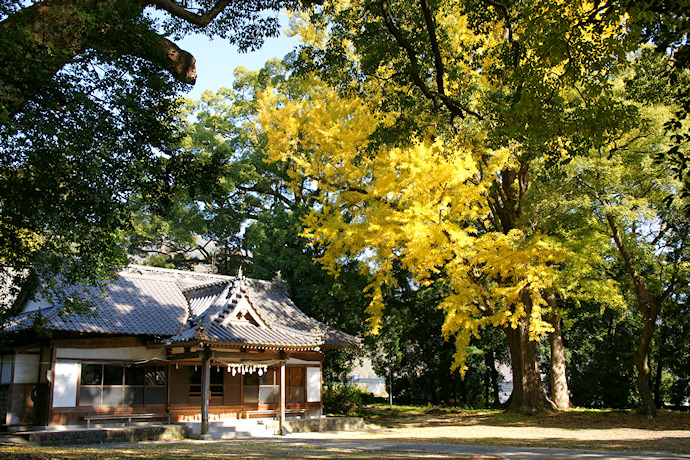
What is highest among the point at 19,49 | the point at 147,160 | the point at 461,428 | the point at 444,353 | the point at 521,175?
the point at 521,175

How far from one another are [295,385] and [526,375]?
28.8 feet

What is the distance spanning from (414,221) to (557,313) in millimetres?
8411

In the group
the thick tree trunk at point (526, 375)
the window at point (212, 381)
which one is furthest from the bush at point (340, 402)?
the thick tree trunk at point (526, 375)

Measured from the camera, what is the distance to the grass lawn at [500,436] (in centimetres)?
1111

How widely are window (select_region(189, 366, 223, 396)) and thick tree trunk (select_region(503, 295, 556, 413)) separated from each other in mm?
10941

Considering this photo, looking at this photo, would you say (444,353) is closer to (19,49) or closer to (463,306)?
(463,306)

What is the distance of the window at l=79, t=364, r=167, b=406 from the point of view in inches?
672

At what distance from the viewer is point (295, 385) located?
21500 mm

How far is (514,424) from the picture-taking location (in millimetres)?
18703

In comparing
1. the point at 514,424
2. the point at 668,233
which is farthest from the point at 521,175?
the point at 514,424

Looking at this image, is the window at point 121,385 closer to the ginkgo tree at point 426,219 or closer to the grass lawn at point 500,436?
the grass lawn at point 500,436

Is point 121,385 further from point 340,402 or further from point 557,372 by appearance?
point 557,372

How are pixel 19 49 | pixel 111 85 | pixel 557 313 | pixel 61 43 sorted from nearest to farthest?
pixel 19 49 → pixel 61 43 → pixel 111 85 → pixel 557 313

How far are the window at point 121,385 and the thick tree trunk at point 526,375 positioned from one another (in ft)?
42.0
